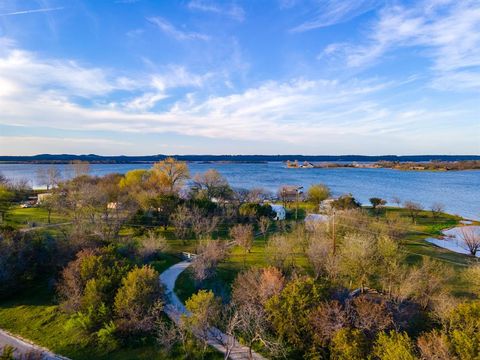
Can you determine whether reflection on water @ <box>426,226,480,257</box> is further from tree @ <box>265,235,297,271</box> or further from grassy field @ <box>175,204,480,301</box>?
tree @ <box>265,235,297,271</box>

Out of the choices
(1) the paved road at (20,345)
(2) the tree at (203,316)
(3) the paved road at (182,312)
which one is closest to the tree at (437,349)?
(3) the paved road at (182,312)

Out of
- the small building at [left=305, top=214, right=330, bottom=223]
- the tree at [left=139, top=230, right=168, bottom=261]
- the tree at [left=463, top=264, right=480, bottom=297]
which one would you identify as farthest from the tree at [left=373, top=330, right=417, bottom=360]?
the small building at [left=305, top=214, right=330, bottom=223]

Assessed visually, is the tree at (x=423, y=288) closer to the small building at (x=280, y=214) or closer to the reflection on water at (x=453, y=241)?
the reflection on water at (x=453, y=241)

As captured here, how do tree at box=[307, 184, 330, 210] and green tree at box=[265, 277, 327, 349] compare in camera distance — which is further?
tree at box=[307, 184, 330, 210]

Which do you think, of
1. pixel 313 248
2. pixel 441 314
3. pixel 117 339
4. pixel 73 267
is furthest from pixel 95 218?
pixel 441 314

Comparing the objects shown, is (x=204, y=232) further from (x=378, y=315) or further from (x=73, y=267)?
(x=378, y=315)
